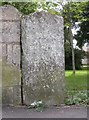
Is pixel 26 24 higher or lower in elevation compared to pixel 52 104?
higher

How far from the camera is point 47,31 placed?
5.96m

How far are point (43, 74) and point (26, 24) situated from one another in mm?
1028

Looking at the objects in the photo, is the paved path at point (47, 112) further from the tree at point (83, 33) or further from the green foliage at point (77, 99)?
the tree at point (83, 33)

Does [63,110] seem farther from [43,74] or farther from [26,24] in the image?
[26,24]

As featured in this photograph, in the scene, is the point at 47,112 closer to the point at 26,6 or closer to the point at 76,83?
the point at 76,83

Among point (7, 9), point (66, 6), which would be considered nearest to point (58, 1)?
point (66, 6)

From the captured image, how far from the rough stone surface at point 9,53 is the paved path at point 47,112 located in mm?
355

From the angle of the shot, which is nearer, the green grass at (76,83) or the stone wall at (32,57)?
the stone wall at (32,57)

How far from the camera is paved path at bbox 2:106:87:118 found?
510 centimetres

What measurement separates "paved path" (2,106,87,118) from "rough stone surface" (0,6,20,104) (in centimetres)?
35

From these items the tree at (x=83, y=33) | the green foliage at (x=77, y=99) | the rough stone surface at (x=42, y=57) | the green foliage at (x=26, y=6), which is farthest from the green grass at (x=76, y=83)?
the tree at (x=83, y=33)

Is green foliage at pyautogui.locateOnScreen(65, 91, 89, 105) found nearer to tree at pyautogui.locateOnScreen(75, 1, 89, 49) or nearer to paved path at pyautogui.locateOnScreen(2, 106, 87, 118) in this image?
paved path at pyautogui.locateOnScreen(2, 106, 87, 118)

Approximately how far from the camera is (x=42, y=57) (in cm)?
595

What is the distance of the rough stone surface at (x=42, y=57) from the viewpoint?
5.95 meters
